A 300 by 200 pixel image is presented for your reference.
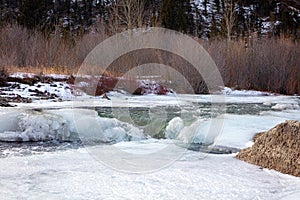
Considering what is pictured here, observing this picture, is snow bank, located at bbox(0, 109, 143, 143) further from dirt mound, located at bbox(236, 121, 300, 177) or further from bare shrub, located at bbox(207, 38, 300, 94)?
bare shrub, located at bbox(207, 38, 300, 94)

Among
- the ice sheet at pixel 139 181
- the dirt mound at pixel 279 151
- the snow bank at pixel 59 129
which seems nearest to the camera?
the ice sheet at pixel 139 181

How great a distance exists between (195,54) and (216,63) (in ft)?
3.21

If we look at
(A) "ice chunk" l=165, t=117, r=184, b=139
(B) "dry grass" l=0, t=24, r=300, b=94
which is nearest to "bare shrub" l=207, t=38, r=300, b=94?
(B) "dry grass" l=0, t=24, r=300, b=94

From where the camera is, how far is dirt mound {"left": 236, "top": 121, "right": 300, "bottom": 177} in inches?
133

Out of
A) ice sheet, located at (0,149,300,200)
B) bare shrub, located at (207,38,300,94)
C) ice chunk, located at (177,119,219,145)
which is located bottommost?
ice sheet, located at (0,149,300,200)

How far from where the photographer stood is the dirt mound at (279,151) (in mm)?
3377

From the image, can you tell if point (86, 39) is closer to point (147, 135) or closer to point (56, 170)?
point (147, 135)

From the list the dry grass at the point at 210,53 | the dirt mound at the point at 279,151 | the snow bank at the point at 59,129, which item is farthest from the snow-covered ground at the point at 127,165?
the dry grass at the point at 210,53

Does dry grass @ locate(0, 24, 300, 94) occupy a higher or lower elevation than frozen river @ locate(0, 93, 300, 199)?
higher

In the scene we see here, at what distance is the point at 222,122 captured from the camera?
5.79 meters

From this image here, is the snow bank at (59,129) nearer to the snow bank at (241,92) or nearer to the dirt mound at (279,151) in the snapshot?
the dirt mound at (279,151)

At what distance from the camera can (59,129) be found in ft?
16.8

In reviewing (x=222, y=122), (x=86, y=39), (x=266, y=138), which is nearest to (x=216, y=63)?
(x=86, y=39)

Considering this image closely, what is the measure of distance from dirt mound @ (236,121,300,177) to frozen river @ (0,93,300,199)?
143mm
